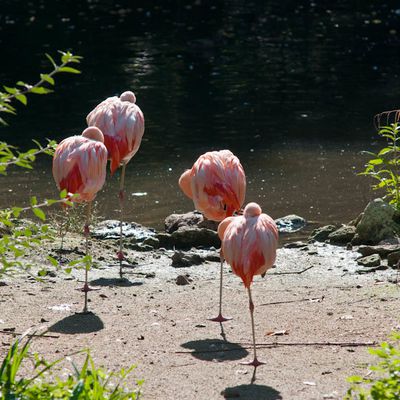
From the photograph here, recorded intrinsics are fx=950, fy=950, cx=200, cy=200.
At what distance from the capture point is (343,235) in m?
7.93

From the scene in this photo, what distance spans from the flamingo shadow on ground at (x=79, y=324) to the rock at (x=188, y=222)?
2.45 metres

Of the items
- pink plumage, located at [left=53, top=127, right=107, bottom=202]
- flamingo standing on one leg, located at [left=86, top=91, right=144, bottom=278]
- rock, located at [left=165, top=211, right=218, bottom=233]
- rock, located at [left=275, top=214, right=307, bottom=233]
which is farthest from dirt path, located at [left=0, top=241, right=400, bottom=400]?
rock, located at [left=275, top=214, right=307, bottom=233]

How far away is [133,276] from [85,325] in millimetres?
1334

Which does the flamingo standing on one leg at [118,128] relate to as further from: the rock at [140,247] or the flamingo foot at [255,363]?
the flamingo foot at [255,363]

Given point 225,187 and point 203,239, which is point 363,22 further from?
point 225,187

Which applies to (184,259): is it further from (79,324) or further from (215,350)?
(215,350)

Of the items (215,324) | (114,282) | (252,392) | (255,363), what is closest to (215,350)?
(255,363)

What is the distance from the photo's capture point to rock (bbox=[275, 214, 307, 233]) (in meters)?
8.57

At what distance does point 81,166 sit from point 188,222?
7.73 feet

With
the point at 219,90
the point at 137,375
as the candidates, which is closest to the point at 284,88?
the point at 219,90

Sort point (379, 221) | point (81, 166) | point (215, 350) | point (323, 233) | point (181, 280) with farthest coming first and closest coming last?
point (323, 233) < point (379, 221) < point (181, 280) < point (81, 166) < point (215, 350)

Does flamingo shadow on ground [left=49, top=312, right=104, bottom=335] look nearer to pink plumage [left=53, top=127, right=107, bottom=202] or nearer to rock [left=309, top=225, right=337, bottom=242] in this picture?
pink plumage [left=53, top=127, right=107, bottom=202]

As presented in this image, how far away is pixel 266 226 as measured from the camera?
504 cm

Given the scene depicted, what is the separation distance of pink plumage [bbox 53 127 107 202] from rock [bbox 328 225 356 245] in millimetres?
2501
